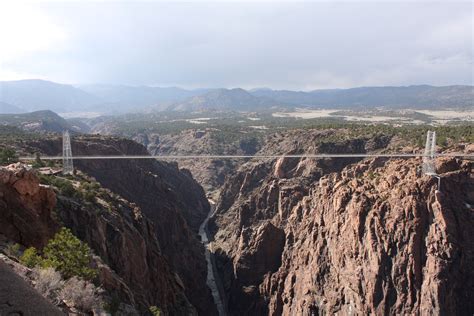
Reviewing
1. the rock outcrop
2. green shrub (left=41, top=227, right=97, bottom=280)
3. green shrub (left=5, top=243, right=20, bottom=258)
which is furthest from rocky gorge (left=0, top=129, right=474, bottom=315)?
the rock outcrop

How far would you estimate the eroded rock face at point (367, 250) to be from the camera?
3131 cm

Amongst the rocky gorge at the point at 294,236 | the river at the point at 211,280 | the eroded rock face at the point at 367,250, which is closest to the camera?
the rocky gorge at the point at 294,236

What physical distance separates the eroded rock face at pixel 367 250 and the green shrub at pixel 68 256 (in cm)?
2326

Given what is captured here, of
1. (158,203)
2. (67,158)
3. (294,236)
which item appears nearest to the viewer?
(67,158)

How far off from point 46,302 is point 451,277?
29.3 meters

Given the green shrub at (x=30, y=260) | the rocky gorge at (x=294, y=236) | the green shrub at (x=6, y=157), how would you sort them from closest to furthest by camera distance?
the green shrub at (x=30, y=260) < the rocky gorge at (x=294, y=236) < the green shrub at (x=6, y=157)

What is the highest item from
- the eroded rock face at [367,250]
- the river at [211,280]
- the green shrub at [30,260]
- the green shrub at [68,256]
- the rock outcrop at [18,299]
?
the rock outcrop at [18,299]

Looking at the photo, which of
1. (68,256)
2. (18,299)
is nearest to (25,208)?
(68,256)

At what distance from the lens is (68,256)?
57.2 ft

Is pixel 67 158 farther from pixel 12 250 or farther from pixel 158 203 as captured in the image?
pixel 12 250

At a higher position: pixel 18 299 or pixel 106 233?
pixel 18 299

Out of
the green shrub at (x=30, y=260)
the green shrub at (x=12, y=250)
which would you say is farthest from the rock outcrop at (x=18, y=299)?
the green shrub at (x=12, y=250)

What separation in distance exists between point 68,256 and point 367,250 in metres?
24.7

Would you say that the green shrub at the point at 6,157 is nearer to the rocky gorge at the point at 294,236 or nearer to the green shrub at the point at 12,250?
the rocky gorge at the point at 294,236
